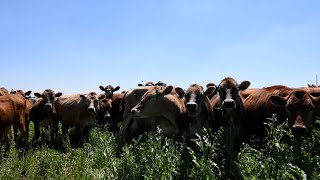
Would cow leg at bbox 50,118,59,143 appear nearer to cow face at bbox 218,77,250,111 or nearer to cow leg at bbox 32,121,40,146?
cow leg at bbox 32,121,40,146

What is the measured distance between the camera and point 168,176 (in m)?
6.48

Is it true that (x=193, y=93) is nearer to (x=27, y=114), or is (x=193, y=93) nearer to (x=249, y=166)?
(x=249, y=166)

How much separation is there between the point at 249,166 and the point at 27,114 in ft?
34.8

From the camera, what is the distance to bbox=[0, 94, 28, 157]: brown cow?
1046 centimetres

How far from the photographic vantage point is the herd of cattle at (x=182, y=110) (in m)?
7.83

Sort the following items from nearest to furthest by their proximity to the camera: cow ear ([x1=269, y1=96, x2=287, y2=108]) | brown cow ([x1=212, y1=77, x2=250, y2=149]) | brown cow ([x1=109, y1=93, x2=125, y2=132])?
1. cow ear ([x1=269, y1=96, x2=287, y2=108])
2. brown cow ([x1=212, y1=77, x2=250, y2=149])
3. brown cow ([x1=109, y1=93, x2=125, y2=132])

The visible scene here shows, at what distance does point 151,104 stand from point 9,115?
4.39 m

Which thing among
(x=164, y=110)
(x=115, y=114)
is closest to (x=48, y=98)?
(x=115, y=114)

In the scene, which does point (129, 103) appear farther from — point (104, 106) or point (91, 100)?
point (104, 106)

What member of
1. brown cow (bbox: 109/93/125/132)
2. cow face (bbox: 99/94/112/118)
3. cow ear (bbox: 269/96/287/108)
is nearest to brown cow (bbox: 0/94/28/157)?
cow face (bbox: 99/94/112/118)

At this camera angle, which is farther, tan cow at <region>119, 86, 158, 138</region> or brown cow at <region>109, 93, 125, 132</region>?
brown cow at <region>109, 93, 125, 132</region>

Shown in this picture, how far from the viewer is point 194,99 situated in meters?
8.95

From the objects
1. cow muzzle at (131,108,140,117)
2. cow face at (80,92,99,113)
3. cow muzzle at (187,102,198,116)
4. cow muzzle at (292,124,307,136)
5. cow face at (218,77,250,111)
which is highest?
cow face at (218,77,250,111)

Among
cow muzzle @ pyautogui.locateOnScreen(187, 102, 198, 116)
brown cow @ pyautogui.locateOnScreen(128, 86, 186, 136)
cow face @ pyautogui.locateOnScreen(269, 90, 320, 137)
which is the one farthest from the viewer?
brown cow @ pyautogui.locateOnScreen(128, 86, 186, 136)
